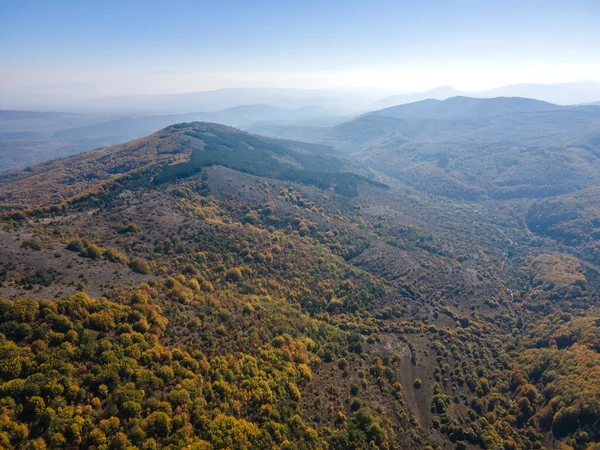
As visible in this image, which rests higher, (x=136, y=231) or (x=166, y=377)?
(x=136, y=231)

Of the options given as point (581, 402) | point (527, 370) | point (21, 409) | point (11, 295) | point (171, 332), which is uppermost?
point (11, 295)

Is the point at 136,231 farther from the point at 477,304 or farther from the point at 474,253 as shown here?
the point at 474,253

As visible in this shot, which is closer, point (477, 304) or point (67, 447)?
point (67, 447)

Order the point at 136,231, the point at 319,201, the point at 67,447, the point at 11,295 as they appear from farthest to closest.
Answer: the point at 319,201
the point at 136,231
the point at 11,295
the point at 67,447

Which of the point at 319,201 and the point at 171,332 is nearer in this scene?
the point at 171,332

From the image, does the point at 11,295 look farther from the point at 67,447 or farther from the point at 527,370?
the point at 527,370

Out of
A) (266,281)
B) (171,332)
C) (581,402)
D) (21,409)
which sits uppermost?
(21,409)

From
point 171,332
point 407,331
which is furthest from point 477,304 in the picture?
point 171,332

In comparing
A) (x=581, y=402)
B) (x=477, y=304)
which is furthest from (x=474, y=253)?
(x=581, y=402)

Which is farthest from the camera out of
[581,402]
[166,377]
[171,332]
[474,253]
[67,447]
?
[474,253]
